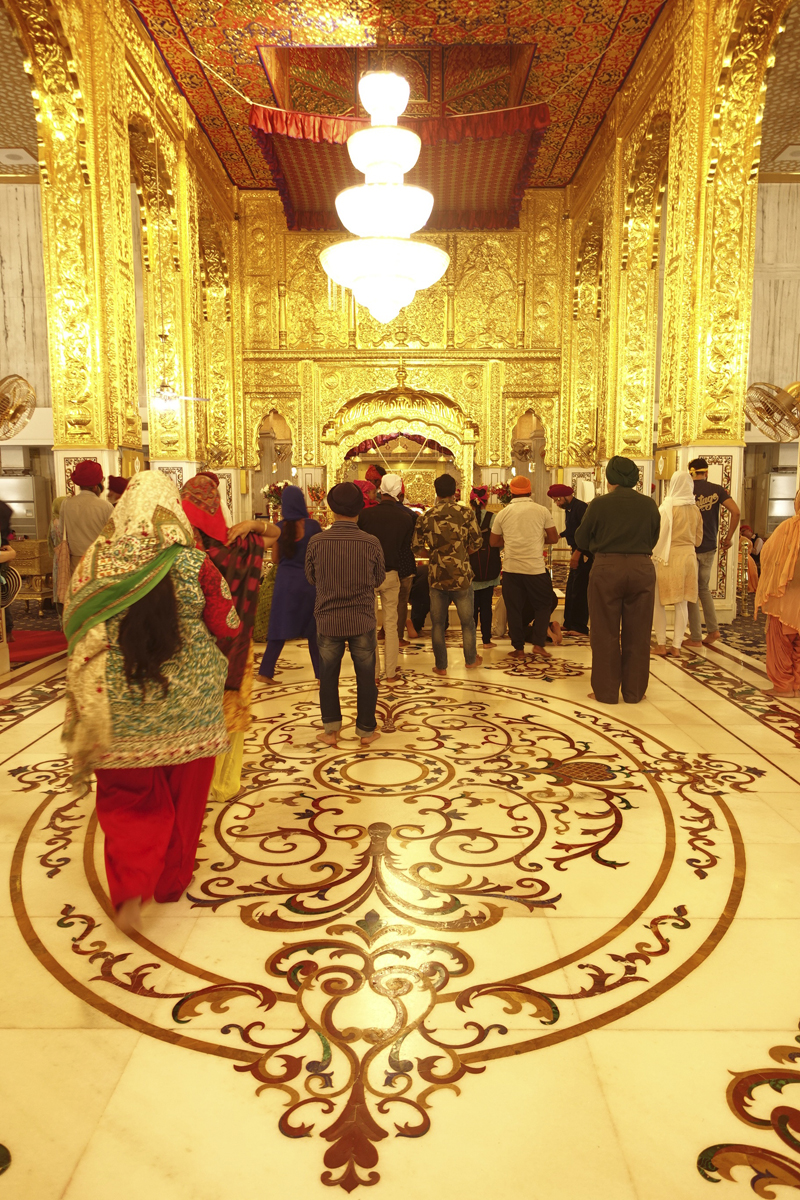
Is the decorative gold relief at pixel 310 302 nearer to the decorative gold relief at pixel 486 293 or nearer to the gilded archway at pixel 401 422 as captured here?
the gilded archway at pixel 401 422

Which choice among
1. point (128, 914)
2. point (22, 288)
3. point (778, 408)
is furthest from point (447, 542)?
point (22, 288)

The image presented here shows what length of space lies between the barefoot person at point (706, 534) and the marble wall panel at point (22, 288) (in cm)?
1056

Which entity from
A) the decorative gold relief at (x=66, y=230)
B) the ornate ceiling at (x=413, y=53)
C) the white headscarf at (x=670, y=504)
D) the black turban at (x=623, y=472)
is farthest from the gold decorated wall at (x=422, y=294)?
the black turban at (x=623, y=472)

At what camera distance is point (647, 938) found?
2.14m

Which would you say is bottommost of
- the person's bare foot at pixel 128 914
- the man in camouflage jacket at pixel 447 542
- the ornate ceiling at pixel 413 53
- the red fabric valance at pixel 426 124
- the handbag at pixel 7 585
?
the person's bare foot at pixel 128 914

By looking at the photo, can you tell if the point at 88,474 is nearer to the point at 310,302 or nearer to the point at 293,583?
the point at 293,583

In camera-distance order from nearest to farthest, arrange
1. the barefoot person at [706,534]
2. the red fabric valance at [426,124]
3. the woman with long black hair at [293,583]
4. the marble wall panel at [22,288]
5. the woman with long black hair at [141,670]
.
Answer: the woman with long black hair at [141,670] < the woman with long black hair at [293,583] < the barefoot person at [706,534] < the red fabric valance at [426,124] < the marble wall panel at [22,288]

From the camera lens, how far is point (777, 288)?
40.3 feet

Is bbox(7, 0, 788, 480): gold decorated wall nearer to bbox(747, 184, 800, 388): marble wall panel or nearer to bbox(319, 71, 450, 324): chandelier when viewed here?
bbox(319, 71, 450, 324): chandelier

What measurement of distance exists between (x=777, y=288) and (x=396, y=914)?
1320 cm

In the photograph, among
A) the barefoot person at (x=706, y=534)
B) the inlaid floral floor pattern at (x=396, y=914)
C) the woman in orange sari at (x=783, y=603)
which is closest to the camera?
the inlaid floral floor pattern at (x=396, y=914)

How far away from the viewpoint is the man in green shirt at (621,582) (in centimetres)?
432

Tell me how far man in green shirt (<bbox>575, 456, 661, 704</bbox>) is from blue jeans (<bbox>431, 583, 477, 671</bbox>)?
2.91 feet

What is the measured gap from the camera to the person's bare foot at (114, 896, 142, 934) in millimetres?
2119
